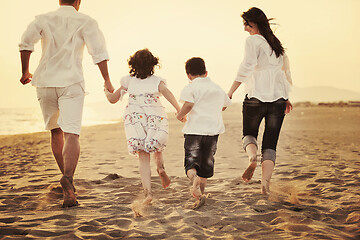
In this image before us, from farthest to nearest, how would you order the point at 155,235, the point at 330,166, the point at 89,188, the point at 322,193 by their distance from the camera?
the point at 330,166 < the point at 89,188 < the point at 322,193 < the point at 155,235

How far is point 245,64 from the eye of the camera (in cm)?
416

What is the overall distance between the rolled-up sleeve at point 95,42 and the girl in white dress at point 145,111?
1.02ft

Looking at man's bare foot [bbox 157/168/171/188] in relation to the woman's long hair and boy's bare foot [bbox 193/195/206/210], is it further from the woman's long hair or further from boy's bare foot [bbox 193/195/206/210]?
the woman's long hair

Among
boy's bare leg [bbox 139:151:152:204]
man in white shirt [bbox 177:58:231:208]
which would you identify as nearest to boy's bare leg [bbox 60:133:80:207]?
boy's bare leg [bbox 139:151:152:204]

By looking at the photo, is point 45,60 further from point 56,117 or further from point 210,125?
point 210,125

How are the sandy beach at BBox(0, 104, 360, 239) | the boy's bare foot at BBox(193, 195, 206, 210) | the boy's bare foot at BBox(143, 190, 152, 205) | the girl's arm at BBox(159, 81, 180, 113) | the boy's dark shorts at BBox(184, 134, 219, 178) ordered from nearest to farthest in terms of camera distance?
the sandy beach at BBox(0, 104, 360, 239), the boy's bare foot at BBox(193, 195, 206, 210), the boy's bare foot at BBox(143, 190, 152, 205), the boy's dark shorts at BBox(184, 134, 219, 178), the girl's arm at BBox(159, 81, 180, 113)

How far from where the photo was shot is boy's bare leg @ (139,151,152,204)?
3.97 metres

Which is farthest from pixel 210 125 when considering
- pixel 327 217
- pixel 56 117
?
pixel 56 117

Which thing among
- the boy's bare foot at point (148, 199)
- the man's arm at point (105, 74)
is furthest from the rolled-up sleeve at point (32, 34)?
the boy's bare foot at point (148, 199)

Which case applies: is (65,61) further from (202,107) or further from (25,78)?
(202,107)

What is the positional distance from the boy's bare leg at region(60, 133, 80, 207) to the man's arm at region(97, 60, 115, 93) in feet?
2.10

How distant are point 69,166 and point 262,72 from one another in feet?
7.54

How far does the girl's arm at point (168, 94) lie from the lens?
4.15m

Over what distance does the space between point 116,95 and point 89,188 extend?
54.1 inches
